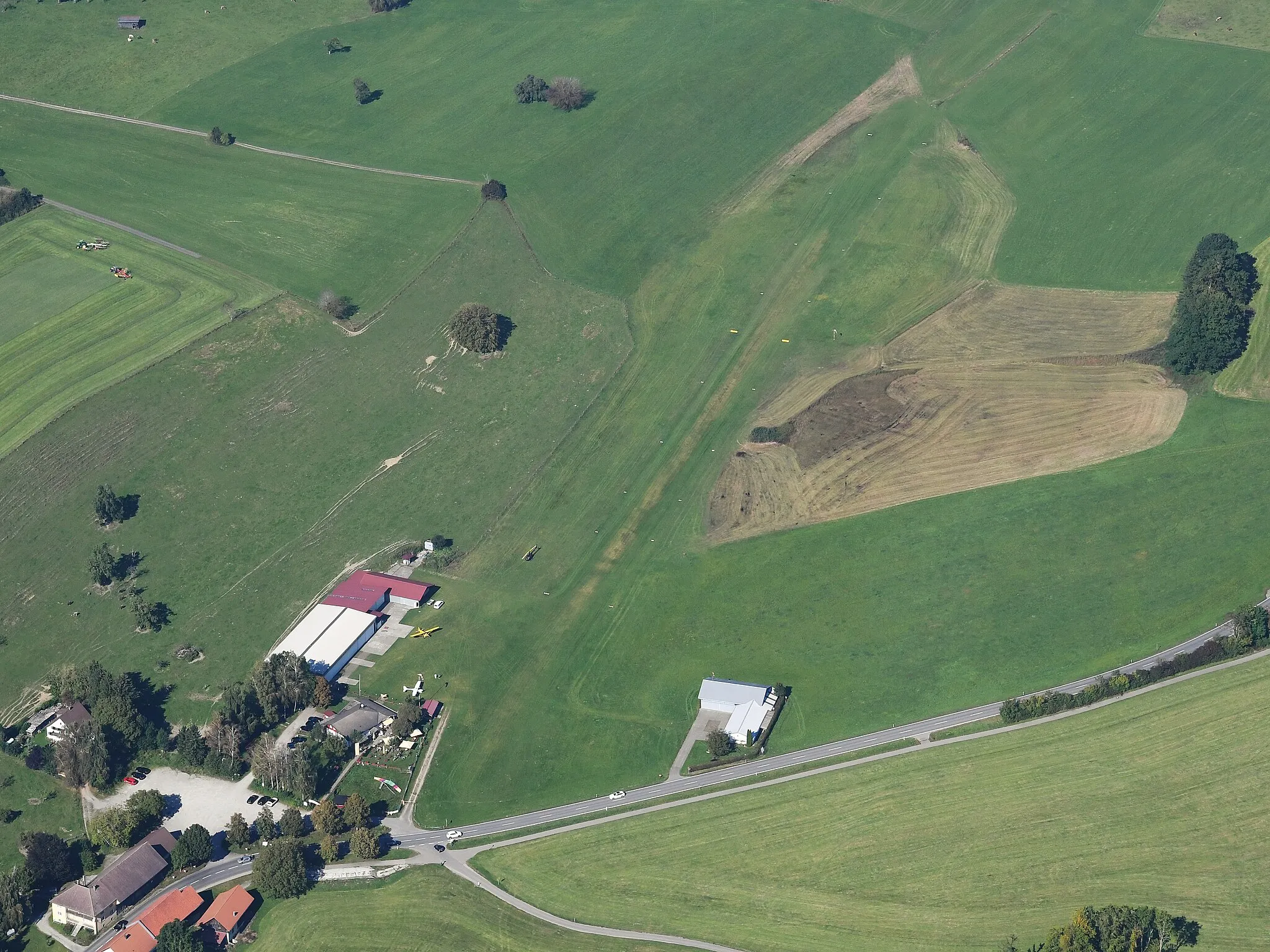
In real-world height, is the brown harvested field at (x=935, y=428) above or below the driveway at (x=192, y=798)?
above

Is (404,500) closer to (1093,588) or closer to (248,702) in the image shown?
(248,702)

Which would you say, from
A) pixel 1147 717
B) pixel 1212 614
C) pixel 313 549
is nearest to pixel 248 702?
pixel 313 549

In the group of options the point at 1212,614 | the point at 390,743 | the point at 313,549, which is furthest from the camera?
the point at 313,549

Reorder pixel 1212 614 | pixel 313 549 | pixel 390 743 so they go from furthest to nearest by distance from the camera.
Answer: pixel 313 549 < pixel 1212 614 < pixel 390 743

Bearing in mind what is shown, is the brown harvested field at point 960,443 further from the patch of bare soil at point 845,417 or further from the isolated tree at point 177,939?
the isolated tree at point 177,939

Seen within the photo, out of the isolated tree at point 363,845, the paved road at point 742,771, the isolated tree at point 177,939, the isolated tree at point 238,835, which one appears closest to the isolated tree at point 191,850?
the isolated tree at point 238,835

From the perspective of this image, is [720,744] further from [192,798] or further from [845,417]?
[845,417]
